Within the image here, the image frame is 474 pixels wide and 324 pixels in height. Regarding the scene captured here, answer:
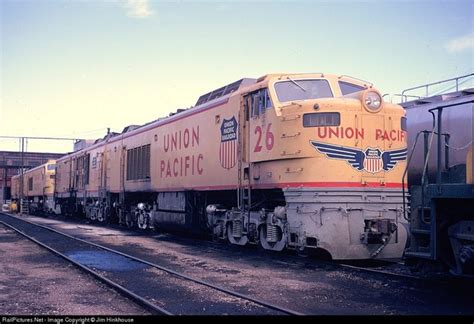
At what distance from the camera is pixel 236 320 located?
18.4 feet

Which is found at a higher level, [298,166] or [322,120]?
[322,120]

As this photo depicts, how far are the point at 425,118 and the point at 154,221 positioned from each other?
32.0 feet

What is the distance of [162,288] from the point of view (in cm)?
775

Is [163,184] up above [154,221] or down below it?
above

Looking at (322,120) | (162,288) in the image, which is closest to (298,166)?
(322,120)

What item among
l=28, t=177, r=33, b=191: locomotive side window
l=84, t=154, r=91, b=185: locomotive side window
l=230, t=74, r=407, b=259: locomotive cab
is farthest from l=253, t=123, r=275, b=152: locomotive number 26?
l=28, t=177, r=33, b=191: locomotive side window

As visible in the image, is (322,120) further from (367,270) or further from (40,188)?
(40,188)

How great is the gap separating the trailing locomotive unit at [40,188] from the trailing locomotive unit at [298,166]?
24987 mm

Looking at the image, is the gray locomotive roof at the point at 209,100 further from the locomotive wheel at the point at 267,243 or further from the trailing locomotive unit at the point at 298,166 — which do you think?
the locomotive wheel at the point at 267,243

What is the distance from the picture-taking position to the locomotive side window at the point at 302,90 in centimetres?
1075

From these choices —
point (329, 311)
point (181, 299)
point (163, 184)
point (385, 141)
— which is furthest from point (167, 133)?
point (329, 311)

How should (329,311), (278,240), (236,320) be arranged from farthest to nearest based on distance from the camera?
(278,240) → (329,311) → (236,320)

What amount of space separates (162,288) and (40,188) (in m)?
35.4

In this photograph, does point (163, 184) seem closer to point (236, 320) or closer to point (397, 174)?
point (397, 174)
